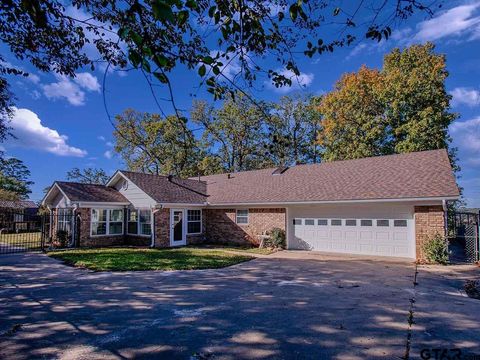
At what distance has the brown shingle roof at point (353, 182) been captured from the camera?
1417cm

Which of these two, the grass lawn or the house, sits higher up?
the house

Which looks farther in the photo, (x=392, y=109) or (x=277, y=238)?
(x=392, y=109)

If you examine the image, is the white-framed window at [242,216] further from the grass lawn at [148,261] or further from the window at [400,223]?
the window at [400,223]

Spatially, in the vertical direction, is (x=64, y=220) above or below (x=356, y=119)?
below

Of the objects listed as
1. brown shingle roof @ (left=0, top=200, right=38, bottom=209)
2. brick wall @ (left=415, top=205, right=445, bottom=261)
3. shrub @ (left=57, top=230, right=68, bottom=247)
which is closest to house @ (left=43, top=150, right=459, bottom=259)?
brick wall @ (left=415, top=205, right=445, bottom=261)

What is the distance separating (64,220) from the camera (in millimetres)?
18891

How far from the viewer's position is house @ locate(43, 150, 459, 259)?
47.0ft

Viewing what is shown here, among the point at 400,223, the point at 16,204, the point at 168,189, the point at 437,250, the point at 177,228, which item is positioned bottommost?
the point at 437,250

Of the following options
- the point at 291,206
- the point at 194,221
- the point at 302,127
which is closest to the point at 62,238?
the point at 194,221

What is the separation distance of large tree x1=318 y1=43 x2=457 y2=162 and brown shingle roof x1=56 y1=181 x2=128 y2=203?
1837 centimetres

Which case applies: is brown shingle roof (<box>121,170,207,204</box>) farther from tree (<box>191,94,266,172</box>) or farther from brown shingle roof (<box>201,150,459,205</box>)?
tree (<box>191,94,266,172</box>)

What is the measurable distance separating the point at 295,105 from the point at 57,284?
103 ft

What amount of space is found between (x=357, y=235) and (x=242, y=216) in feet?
22.6

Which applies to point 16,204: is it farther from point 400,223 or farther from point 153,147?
point 400,223
